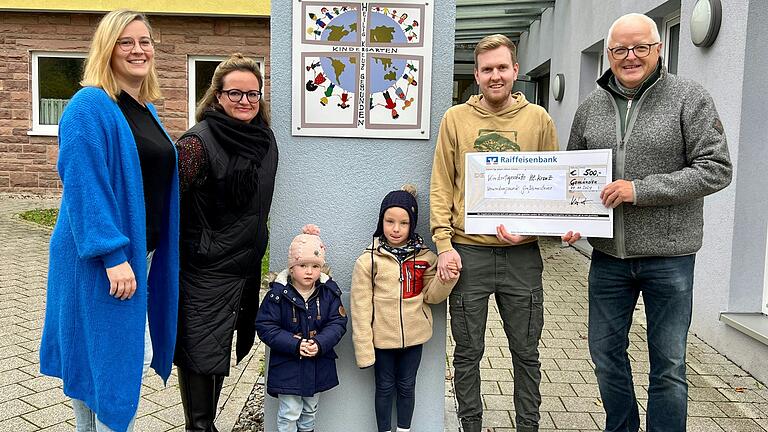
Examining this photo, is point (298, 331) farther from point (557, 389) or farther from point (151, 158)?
point (557, 389)

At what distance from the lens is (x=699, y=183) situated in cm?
286

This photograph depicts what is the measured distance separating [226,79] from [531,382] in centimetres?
200

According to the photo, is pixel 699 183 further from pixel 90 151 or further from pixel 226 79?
pixel 90 151

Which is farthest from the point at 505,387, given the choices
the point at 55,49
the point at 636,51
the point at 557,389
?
the point at 55,49

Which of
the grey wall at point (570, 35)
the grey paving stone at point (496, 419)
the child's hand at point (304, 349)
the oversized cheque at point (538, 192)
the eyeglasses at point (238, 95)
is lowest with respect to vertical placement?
the grey paving stone at point (496, 419)

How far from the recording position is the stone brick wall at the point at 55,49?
1277 cm

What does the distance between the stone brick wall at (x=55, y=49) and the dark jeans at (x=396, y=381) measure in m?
9.80

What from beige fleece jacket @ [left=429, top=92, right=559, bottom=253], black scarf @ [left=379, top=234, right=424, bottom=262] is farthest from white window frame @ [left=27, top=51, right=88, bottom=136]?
beige fleece jacket @ [left=429, top=92, right=559, bottom=253]

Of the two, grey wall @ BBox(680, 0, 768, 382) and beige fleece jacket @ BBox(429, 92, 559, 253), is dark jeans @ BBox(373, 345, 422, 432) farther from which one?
grey wall @ BBox(680, 0, 768, 382)

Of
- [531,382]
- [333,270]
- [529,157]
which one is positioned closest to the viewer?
[529,157]

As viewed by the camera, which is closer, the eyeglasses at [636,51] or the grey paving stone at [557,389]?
the eyeglasses at [636,51]

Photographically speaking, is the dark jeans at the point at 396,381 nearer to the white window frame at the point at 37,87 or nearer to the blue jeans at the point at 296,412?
the blue jeans at the point at 296,412

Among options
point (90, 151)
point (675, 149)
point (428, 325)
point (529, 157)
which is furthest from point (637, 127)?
point (90, 151)

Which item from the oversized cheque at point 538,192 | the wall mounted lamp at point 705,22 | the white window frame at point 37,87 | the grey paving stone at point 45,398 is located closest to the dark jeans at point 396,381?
the oversized cheque at point 538,192
